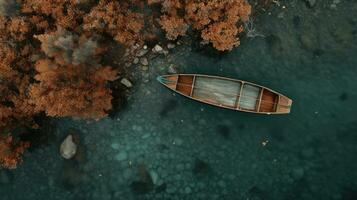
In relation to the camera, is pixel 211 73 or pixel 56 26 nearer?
pixel 56 26

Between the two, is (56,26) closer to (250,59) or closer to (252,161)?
(250,59)

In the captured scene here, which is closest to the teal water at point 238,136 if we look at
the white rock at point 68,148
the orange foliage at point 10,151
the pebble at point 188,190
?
the pebble at point 188,190

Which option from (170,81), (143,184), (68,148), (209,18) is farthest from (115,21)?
(143,184)

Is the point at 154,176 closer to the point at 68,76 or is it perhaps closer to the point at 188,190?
the point at 188,190

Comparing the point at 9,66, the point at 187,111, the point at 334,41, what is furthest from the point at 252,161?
the point at 9,66

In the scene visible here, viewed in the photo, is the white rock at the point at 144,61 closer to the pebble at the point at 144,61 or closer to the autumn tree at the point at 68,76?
the pebble at the point at 144,61

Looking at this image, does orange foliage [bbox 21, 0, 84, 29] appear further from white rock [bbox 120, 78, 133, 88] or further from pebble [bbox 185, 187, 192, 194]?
pebble [bbox 185, 187, 192, 194]

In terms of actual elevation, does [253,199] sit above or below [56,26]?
below

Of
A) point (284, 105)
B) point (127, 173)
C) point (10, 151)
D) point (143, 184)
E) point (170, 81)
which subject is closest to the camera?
point (10, 151)
